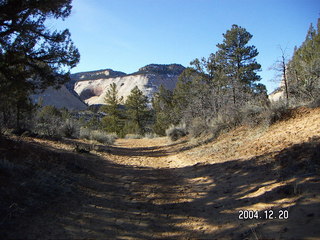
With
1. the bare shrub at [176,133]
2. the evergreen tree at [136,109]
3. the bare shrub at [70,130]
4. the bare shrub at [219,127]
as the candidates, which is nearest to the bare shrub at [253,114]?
the bare shrub at [219,127]

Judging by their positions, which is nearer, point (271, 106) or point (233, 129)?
point (271, 106)

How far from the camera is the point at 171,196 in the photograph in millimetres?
5004

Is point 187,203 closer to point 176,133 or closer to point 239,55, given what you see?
point 176,133

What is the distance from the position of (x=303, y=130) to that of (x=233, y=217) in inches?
180

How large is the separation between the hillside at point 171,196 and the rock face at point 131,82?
285 feet

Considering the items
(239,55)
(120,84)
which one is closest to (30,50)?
(239,55)

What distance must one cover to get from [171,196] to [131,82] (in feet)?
352

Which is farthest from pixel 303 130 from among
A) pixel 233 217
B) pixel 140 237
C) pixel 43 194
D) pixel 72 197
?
pixel 43 194

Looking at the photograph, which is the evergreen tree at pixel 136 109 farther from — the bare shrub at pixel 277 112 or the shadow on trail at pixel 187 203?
the shadow on trail at pixel 187 203

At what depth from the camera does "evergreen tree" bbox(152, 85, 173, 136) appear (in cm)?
2988

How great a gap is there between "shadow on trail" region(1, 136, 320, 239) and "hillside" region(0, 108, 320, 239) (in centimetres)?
1

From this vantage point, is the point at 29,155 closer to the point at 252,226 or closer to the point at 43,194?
the point at 43,194

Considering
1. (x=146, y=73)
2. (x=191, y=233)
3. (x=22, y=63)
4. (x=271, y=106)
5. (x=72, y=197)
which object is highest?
(x=146, y=73)

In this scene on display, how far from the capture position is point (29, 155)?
6.30 metres
